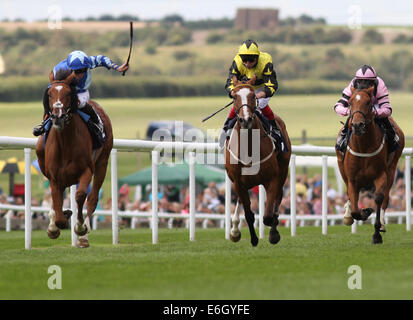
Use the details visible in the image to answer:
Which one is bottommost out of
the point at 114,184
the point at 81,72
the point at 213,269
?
the point at 213,269

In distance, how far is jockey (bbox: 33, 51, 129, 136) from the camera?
9.84 meters

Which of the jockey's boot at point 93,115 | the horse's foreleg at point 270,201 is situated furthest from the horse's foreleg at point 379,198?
the jockey's boot at point 93,115

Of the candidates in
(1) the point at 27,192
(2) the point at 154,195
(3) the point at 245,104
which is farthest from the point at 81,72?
(2) the point at 154,195

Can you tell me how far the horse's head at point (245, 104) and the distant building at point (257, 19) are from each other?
59464 mm

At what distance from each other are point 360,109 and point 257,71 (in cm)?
114

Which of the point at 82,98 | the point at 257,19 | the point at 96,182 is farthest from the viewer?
the point at 257,19

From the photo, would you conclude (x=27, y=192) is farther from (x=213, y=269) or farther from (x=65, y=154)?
(x=213, y=269)

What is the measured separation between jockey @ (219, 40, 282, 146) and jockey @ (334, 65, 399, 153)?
0.90 meters

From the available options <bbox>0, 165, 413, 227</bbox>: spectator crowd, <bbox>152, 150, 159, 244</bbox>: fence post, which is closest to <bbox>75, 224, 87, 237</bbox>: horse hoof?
<bbox>152, 150, 159, 244</bbox>: fence post

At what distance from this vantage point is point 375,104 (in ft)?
36.6

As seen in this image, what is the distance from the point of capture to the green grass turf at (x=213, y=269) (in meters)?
6.84

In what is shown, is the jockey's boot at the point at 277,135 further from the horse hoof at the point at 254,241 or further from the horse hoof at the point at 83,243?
the horse hoof at the point at 83,243

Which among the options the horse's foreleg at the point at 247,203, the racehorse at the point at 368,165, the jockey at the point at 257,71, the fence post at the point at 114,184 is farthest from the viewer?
the fence post at the point at 114,184

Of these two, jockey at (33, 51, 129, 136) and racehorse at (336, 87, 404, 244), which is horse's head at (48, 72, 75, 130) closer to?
jockey at (33, 51, 129, 136)
